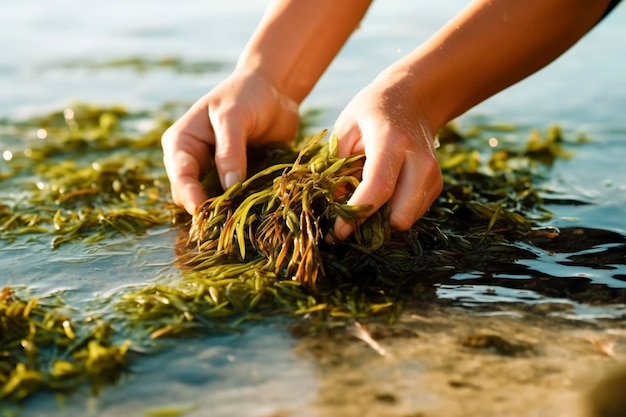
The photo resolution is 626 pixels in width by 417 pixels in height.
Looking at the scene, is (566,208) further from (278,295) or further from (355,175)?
(278,295)

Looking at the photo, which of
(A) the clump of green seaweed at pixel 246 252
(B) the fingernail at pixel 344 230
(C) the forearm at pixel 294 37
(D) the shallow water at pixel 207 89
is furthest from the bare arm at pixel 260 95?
(B) the fingernail at pixel 344 230

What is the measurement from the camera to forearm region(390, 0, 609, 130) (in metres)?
2.77

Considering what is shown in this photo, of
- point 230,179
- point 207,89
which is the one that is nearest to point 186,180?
point 230,179

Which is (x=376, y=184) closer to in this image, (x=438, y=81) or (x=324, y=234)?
(x=324, y=234)

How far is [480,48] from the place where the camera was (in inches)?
111

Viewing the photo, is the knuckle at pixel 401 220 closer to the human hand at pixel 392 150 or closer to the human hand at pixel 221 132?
the human hand at pixel 392 150

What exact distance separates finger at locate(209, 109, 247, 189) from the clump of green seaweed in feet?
0.26

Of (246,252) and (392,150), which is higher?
(392,150)

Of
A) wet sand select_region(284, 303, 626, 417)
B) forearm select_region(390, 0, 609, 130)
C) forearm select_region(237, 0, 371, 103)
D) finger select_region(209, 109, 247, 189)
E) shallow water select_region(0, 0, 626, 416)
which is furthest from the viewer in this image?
forearm select_region(237, 0, 371, 103)

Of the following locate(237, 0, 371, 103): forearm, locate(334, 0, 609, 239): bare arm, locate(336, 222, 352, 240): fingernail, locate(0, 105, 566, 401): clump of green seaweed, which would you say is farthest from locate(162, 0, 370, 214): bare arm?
locate(336, 222, 352, 240): fingernail

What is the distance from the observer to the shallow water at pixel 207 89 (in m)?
2.00

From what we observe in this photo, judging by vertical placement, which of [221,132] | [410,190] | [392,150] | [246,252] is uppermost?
[221,132]

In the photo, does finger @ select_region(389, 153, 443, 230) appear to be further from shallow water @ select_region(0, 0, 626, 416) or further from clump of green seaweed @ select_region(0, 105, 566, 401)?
shallow water @ select_region(0, 0, 626, 416)

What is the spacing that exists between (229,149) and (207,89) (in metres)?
3.08
